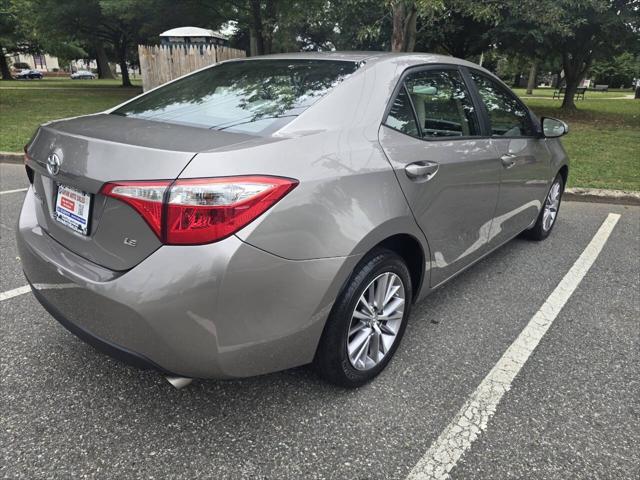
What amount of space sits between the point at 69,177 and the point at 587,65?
66.4 feet

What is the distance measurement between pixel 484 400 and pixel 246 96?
1875mm

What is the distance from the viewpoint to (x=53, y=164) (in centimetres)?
204

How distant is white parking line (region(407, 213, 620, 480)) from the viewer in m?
1.98

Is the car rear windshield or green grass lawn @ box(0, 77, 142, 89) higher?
the car rear windshield

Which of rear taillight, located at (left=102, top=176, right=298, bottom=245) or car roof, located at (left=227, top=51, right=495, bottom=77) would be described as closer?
rear taillight, located at (left=102, top=176, right=298, bottom=245)

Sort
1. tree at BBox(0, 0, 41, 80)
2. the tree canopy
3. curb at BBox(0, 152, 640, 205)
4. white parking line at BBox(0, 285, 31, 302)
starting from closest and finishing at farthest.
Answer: white parking line at BBox(0, 285, 31, 302) < curb at BBox(0, 152, 640, 205) < the tree canopy < tree at BBox(0, 0, 41, 80)

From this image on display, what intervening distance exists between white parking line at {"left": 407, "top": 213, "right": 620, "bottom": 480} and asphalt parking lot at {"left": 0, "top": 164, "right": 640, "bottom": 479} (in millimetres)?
34

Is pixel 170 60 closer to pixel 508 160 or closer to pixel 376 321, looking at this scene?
pixel 508 160

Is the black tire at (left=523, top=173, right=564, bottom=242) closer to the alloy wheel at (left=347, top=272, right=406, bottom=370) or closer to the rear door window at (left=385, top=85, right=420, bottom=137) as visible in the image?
the rear door window at (left=385, top=85, right=420, bottom=137)

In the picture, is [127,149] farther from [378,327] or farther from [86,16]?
[86,16]

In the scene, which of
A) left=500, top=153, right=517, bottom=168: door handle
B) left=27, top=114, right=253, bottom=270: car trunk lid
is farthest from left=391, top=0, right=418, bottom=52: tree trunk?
left=27, top=114, right=253, bottom=270: car trunk lid

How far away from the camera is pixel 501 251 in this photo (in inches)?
172

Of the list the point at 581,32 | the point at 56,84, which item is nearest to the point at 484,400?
the point at 581,32

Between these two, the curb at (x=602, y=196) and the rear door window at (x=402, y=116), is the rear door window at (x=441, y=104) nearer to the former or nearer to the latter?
the rear door window at (x=402, y=116)
